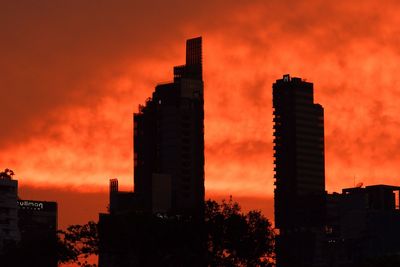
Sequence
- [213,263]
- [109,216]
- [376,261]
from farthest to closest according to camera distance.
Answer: [109,216], [213,263], [376,261]

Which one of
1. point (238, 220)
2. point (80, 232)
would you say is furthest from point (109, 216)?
point (238, 220)

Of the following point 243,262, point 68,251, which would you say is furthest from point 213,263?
point 68,251

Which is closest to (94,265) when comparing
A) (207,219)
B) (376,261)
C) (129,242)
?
(129,242)

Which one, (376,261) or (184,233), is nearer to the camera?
Result: (376,261)

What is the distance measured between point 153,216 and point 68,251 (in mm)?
19584

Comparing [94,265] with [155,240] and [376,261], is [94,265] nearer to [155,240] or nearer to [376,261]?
[155,240]

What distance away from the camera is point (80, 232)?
580ft

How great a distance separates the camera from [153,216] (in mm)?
174125

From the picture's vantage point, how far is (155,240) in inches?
6698

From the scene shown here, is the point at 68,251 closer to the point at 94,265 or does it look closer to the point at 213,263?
the point at 94,265

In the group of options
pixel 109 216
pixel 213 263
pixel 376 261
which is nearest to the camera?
pixel 376 261

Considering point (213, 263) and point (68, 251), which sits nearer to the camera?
point (213, 263)

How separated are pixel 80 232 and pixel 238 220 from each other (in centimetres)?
2299

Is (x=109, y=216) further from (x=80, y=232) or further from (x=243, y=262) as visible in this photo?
(x=243, y=262)
